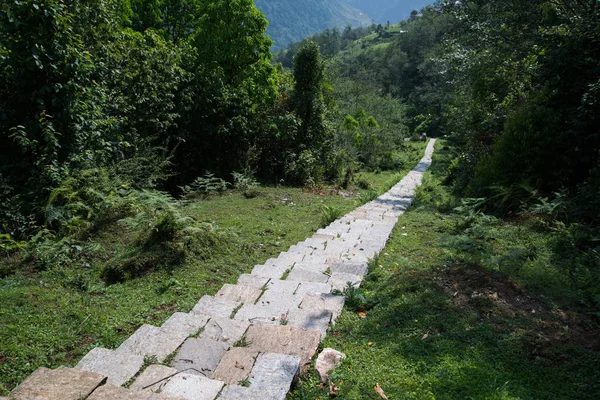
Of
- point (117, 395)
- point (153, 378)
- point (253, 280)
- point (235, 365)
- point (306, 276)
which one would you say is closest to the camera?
point (117, 395)

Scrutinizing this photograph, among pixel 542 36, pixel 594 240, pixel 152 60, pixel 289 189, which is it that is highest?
pixel 542 36

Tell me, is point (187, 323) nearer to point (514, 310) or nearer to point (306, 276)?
point (306, 276)

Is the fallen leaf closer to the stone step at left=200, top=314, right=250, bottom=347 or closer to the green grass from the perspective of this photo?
the stone step at left=200, top=314, right=250, bottom=347

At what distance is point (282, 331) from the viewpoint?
11.2 ft

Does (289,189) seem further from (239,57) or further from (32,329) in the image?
(32,329)

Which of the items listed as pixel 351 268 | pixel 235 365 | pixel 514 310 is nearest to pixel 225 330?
pixel 235 365

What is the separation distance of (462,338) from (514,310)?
761 mm

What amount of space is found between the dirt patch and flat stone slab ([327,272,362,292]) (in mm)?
968

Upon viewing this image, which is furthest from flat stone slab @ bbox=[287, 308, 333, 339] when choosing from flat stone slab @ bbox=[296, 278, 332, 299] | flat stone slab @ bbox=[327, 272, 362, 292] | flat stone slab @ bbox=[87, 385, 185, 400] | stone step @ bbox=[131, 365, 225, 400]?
flat stone slab @ bbox=[87, 385, 185, 400]

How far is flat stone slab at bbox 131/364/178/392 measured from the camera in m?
2.61

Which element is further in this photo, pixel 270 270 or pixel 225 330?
pixel 270 270

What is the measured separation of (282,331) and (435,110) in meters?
41.6

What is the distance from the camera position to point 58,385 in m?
2.26

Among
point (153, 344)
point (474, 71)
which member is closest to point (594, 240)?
point (153, 344)
